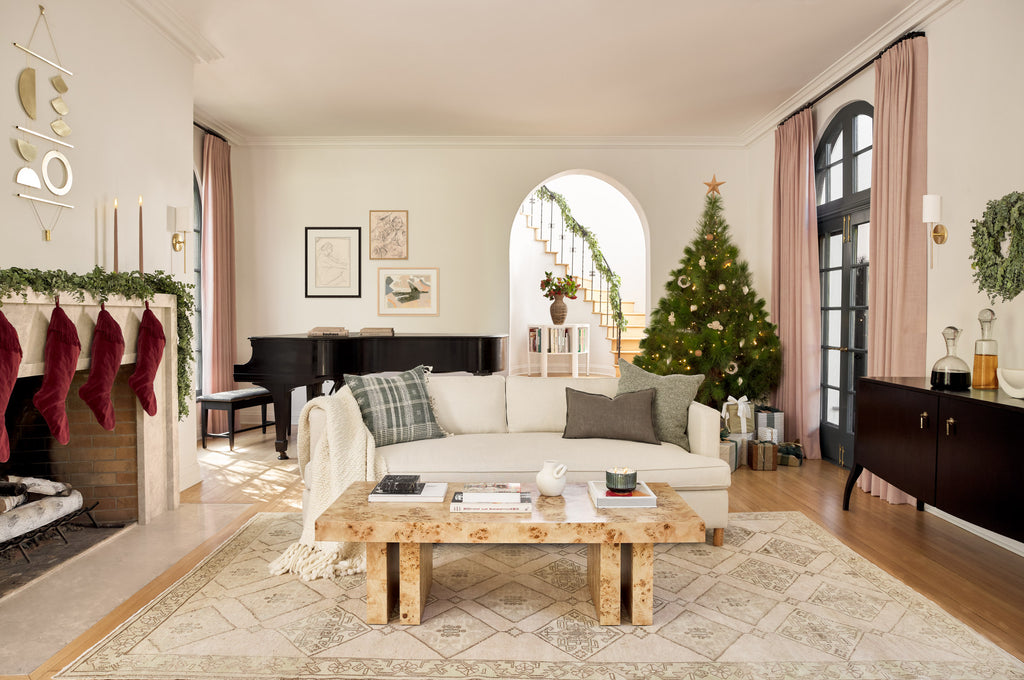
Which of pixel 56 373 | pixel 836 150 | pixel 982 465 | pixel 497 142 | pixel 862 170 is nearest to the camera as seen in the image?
pixel 982 465

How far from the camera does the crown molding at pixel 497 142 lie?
6395 millimetres

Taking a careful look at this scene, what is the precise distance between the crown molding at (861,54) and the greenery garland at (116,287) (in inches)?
186

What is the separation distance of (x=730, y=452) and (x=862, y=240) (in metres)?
1.87

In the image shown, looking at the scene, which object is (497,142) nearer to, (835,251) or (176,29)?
(176,29)

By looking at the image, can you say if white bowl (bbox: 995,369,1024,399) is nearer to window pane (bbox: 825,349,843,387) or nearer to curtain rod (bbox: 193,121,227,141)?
window pane (bbox: 825,349,843,387)

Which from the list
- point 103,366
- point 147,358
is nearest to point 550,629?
point 103,366

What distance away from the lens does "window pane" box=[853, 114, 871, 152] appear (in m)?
4.57

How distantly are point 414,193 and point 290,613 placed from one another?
482 cm

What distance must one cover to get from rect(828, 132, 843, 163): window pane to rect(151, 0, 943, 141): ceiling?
1.68 ft

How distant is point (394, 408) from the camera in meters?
3.42

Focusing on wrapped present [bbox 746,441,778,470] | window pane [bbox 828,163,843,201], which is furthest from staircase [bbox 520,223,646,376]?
wrapped present [bbox 746,441,778,470]

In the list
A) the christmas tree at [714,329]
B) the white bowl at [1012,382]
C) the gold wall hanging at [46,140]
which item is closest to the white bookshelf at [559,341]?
the christmas tree at [714,329]

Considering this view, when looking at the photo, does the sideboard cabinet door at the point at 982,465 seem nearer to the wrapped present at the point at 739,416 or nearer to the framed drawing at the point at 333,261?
the wrapped present at the point at 739,416

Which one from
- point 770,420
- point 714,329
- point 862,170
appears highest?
point 862,170
